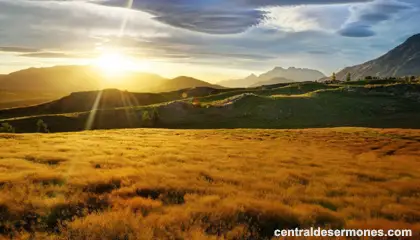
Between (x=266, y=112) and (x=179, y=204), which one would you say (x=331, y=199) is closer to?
(x=179, y=204)

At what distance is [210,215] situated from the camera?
425 inches

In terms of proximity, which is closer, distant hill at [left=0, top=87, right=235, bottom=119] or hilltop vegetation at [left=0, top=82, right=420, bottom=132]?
hilltop vegetation at [left=0, top=82, right=420, bottom=132]

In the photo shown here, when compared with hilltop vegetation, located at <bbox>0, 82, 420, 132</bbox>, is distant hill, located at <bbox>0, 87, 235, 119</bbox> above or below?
above

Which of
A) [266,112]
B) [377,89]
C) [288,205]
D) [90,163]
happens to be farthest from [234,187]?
[377,89]

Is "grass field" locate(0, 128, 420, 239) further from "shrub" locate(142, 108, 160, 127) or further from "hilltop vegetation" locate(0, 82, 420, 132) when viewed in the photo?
"shrub" locate(142, 108, 160, 127)

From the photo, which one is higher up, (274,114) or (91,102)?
(91,102)

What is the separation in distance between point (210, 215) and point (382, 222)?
569cm

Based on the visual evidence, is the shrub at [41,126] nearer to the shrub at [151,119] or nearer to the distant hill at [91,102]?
the shrub at [151,119]

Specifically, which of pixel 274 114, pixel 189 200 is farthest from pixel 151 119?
pixel 189 200

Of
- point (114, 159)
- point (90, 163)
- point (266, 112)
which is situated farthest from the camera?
point (266, 112)

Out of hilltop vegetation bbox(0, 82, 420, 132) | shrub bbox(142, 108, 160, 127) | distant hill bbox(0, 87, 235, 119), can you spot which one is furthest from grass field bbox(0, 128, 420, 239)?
distant hill bbox(0, 87, 235, 119)

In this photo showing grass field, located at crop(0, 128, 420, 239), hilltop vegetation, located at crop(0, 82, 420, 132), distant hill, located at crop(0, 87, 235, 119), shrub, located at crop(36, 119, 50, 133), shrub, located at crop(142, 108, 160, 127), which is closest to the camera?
grass field, located at crop(0, 128, 420, 239)

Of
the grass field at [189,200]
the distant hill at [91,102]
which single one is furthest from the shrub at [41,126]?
the grass field at [189,200]

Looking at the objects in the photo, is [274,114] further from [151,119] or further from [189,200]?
[189,200]
